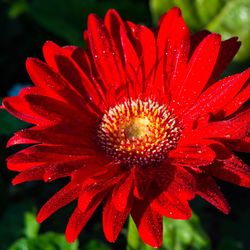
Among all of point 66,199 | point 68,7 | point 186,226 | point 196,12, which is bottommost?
point 186,226

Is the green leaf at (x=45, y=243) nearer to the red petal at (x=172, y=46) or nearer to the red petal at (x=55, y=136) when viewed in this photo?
the red petal at (x=55, y=136)

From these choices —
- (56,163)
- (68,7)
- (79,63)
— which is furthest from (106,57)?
(68,7)

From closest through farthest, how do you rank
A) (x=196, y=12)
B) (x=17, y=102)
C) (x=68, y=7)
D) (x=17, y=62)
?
1. (x=17, y=102)
2. (x=196, y=12)
3. (x=68, y=7)
4. (x=17, y=62)

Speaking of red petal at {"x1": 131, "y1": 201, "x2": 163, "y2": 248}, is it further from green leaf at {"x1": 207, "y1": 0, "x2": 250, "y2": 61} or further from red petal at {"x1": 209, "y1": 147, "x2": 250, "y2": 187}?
green leaf at {"x1": 207, "y1": 0, "x2": 250, "y2": 61}

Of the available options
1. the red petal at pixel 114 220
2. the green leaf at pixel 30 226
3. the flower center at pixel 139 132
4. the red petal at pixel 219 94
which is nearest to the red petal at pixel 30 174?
the red petal at pixel 114 220

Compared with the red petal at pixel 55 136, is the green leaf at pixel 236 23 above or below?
above

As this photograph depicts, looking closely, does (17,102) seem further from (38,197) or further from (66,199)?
(38,197)

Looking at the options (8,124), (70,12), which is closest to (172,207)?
(8,124)

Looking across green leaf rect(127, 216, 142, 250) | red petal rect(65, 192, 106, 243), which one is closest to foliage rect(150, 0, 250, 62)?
green leaf rect(127, 216, 142, 250)

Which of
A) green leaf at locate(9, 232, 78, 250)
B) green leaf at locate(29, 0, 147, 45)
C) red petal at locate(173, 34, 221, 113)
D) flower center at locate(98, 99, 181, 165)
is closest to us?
red petal at locate(173, 34, 221, 113)
